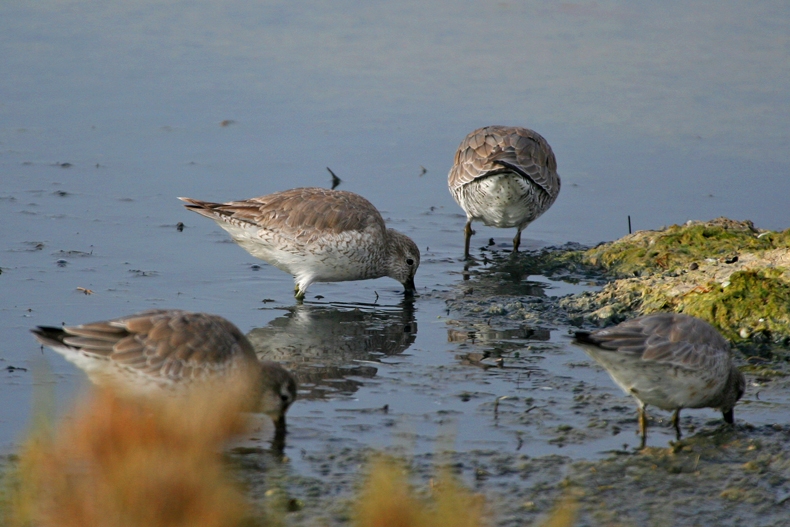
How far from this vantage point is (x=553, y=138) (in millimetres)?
14062

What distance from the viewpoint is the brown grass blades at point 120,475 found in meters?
4.69

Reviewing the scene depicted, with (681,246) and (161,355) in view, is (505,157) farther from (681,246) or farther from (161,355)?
(161,355)

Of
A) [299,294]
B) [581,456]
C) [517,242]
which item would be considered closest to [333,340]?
[299,294]

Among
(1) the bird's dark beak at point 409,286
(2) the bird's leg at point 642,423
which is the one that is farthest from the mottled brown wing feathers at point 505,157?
(2) the bird's leg at point 642,423

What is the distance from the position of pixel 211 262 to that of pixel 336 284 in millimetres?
1324

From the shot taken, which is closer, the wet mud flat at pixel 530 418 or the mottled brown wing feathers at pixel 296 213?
the wet mud flat at pixel 530 418

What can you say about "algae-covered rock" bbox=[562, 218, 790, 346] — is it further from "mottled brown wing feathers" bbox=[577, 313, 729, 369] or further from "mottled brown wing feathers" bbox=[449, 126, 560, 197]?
"mottled brown wing feathers" bbox=[577, 313, 729, 369]

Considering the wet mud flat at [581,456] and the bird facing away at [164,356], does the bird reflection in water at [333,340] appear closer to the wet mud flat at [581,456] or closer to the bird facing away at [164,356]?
the wet mud flat at [581,456]

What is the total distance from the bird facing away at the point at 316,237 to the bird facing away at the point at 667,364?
374 cm

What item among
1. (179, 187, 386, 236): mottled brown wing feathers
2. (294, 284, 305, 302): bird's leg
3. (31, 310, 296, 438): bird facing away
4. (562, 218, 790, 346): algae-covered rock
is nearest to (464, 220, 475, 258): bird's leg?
(562, 218, 790, 346): algae-covered rock

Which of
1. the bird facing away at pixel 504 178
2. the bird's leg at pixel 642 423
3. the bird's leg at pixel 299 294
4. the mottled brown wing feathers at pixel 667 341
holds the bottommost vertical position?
the bird's leg at pixel 642 423

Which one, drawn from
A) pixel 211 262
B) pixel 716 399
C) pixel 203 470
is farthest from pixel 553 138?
pixel 203 470

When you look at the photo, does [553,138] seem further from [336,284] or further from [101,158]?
[101,158]

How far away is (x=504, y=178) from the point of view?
37.6 ft
